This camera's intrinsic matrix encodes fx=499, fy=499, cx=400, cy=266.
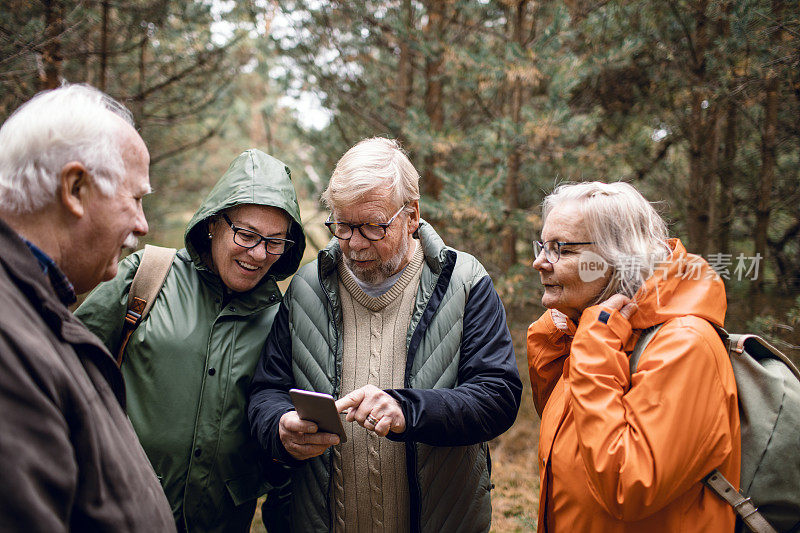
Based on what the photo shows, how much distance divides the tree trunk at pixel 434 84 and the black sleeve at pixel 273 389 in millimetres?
3630

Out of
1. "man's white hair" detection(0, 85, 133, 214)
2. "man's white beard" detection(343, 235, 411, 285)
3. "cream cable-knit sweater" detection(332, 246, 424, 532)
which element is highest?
"man's white hair" detection(0, 85, 133, 214)

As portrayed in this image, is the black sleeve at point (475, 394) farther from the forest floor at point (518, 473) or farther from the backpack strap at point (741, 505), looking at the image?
the forest floor at point (518, 473)

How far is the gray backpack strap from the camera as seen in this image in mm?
1818

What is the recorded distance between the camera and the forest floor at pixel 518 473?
4219 mm

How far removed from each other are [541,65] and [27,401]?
17.0 ft

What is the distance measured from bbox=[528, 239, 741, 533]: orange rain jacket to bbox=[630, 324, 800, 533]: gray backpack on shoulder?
0.15ft

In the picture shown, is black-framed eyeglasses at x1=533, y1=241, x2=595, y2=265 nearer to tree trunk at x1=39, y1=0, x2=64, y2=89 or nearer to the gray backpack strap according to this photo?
the gray backpack strap

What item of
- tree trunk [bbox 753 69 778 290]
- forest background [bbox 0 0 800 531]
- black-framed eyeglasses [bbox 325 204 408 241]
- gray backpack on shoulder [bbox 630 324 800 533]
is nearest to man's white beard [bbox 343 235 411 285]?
black-framed eyeglasses [bbox 325 204 408 241]

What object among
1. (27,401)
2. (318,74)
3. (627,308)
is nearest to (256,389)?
(27,401)

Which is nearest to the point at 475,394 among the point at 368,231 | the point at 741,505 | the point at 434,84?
the point at 368,231

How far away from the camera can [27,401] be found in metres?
0.98

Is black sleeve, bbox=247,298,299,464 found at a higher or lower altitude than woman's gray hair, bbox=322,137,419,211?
lower

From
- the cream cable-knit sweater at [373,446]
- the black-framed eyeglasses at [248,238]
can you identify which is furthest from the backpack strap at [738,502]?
the black-framed eyeglasses at [248,238]

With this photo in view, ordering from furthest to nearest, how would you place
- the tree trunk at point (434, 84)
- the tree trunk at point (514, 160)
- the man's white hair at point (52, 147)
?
the tree trunk at point (434, 84) < the tree trunk at point (514, 160) < the man's white hair at point (52, 147)
